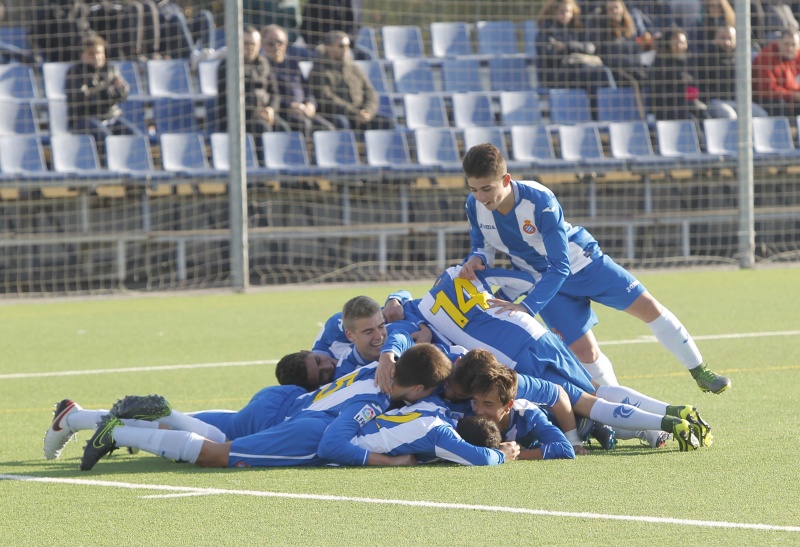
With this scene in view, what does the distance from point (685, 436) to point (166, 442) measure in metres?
2.20

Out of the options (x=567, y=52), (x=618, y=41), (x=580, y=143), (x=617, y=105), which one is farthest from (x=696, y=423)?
(x=618, y=41)

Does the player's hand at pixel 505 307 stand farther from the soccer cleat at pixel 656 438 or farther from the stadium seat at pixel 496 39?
the stadium seat at pixel 496 39

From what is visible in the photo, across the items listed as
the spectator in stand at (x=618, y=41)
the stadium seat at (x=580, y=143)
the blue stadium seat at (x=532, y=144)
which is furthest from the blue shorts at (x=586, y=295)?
the spectator in stand at (x=618, y=41)

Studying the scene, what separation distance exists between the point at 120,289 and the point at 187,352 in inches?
162

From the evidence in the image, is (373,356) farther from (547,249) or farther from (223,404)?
(223,404)

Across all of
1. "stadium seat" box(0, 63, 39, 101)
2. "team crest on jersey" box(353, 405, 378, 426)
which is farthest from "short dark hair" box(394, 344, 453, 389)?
"stadium seat" box(0, 63, 39, 101)

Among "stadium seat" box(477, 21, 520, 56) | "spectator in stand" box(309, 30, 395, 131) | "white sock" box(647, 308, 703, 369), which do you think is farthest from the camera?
"stadium seat" box(477, 21, 520, 56)

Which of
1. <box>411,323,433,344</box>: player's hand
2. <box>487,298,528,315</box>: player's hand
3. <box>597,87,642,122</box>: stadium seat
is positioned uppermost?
<box>597,87,642,122</box>: stadium seat

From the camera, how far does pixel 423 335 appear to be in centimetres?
633

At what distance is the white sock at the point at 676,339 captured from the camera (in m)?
6.93

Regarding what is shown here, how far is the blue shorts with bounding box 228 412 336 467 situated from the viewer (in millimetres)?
5613

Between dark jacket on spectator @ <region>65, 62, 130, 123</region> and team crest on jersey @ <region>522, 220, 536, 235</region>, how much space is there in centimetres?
873

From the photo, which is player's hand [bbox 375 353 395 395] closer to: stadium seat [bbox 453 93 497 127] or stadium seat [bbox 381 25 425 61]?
stadium seat [bbox 453 93 497 127]

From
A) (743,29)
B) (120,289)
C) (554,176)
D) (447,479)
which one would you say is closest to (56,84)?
(120,289)
